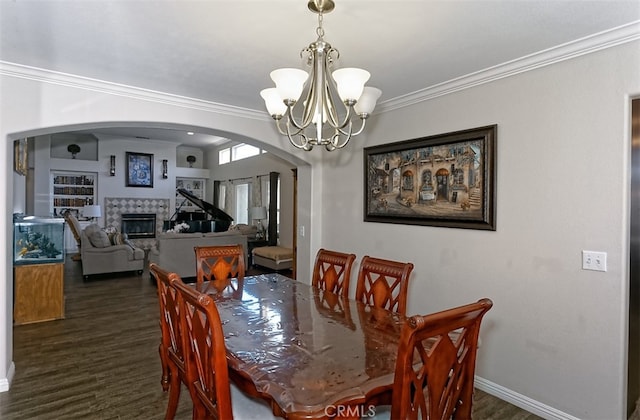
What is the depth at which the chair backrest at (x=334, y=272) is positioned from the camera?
8.55ft

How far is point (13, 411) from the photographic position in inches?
92.3

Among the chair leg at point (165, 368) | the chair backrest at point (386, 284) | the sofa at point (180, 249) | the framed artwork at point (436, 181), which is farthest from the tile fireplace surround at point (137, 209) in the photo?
the chair backrest at point (386, 284)

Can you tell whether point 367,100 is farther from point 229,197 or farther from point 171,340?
point 229,197

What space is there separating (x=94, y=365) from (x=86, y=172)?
7971 mm

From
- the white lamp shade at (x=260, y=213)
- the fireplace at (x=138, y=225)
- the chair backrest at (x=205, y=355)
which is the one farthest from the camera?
the fireplace at (x=138, y=225)

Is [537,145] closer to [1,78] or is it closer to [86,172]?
[1,78]

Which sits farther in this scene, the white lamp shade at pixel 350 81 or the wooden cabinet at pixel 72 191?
the wooden cabinet at pixel 72 191

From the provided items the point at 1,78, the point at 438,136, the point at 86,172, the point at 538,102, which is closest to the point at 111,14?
the point at 1,78

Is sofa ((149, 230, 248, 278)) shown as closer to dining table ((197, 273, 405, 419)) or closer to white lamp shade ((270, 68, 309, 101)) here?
dining table ((197, 273, 405, 419))

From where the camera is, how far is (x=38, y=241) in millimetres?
4109

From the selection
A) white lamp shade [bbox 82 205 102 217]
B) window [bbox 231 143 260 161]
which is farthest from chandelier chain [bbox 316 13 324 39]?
white lamp shade [bbox 82 205 102 217]

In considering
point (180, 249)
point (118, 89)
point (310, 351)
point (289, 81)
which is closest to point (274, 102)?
point (289, 81)

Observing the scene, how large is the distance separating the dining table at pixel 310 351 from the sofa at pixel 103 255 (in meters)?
4.88

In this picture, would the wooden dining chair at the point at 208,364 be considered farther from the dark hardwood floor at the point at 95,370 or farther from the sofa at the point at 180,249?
the sofa at the point at 180,249
